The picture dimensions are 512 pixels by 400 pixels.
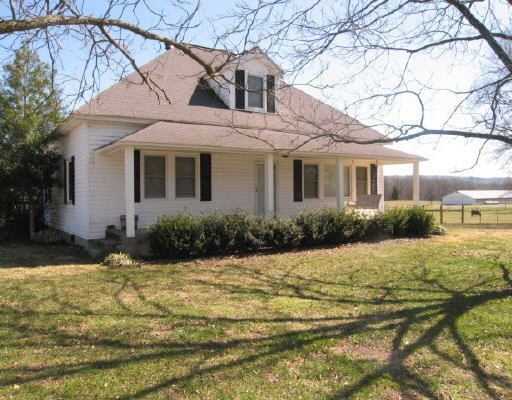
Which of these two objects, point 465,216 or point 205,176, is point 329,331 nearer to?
point 205,176

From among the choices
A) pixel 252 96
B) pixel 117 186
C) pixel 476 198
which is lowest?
pixel 476 198

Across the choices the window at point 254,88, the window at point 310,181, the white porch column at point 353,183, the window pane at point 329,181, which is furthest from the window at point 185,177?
the white porch column at point 353,183

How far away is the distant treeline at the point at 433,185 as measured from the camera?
3071 inches

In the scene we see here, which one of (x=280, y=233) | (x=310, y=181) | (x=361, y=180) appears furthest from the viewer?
Result: (x=361, y=180)

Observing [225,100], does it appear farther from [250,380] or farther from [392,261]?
[250,380]

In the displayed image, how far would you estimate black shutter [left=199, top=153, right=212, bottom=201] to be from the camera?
1329 cm

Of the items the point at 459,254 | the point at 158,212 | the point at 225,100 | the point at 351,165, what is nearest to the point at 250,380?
the point at 459,254

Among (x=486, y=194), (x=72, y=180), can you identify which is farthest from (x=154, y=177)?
(x=486, y=194)

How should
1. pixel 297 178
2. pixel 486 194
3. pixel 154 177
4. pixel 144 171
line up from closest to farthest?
pixel 144 171 < pixel 154 177 < pixel 297 178 < pixel 486 194

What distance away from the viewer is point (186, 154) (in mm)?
13133

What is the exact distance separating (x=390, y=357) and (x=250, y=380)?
1499 mm

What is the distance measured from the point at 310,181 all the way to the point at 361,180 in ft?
9.22

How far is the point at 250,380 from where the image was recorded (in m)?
3.85

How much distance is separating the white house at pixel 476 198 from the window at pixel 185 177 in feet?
195
